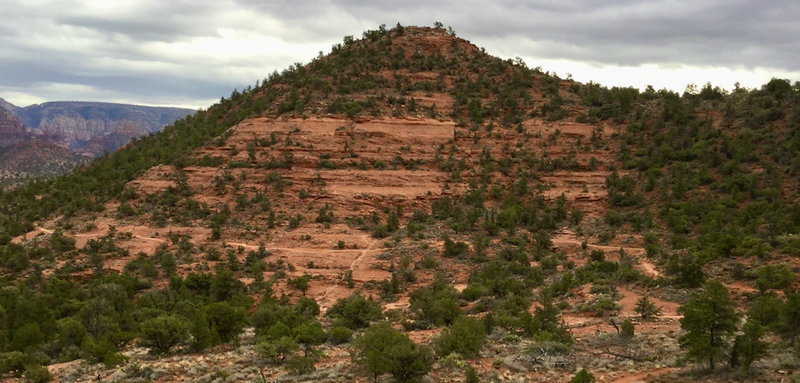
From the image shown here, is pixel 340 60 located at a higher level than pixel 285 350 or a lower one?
higher

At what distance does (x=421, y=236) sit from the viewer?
31031mm

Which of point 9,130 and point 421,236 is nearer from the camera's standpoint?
point 421,236

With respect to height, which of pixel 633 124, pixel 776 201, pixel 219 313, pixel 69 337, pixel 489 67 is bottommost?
pixel 69 337

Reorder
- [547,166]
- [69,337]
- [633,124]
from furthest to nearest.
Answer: [633,124] < [547,166] < [69,337]

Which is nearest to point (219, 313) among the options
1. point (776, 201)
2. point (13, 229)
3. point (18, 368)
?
point (18, 368)

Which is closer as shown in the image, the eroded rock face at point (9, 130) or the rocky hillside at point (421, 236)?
the rocky hillside at point (421, 236)

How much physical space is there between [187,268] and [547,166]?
74.3 feet

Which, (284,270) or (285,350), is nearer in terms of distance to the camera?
(285,350)

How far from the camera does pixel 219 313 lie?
693 inches

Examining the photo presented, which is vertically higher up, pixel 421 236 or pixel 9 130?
pixel 9 130

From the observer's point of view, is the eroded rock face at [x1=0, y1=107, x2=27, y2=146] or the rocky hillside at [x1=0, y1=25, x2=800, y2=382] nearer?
the rocky hillside at [x1=0, y1=25, x2=800, y2=382]

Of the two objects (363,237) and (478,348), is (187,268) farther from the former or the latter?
(478,348)

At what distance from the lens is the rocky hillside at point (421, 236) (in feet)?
47.3

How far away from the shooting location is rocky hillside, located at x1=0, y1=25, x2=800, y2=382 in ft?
47.3
